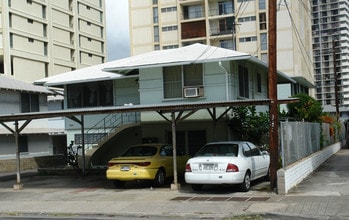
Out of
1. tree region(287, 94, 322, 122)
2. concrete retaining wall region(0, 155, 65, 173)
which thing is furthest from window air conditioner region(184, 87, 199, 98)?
concrete retaining wall region(0, 155, 65, 173)

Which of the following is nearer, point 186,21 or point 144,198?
point 144,198

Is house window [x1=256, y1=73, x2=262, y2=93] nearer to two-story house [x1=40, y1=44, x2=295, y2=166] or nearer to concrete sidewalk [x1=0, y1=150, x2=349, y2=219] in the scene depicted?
two-story house [x1=40, y1=44, x2=295, y2=166]

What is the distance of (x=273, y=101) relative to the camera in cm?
1469

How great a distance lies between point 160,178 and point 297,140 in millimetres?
4967

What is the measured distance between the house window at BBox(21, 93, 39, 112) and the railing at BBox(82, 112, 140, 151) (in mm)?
8662

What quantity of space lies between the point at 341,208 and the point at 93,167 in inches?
587

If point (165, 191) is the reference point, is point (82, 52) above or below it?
above

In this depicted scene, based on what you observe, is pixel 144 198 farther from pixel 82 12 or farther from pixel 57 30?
pixel 82 12

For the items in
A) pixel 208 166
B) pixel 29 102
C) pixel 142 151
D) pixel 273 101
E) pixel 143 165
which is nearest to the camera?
pixel 208 166

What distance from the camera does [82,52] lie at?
255 ft

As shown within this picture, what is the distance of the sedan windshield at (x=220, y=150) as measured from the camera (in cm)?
1496

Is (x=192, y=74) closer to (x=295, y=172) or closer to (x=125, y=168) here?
(x=125, y=168)

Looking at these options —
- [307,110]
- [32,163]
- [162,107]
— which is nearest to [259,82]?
[307,110]

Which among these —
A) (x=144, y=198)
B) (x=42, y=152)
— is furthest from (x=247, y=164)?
(x=42, y=152)
